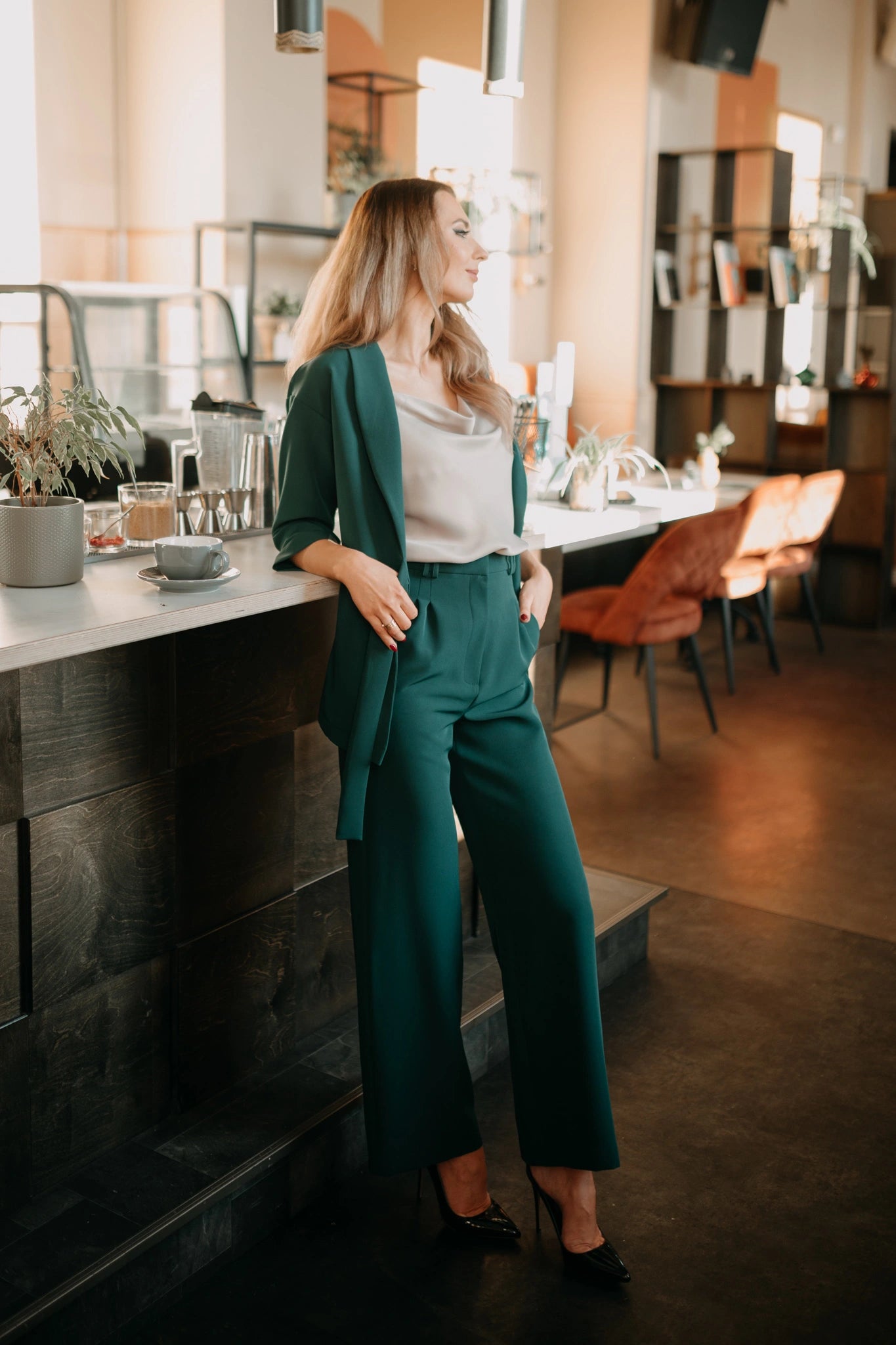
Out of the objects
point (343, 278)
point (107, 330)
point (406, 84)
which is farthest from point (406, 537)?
point (406, 84)

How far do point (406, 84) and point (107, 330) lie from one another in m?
2.10

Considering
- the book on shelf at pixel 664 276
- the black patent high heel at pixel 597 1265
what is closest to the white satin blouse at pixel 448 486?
the black patent high heel at pixel 597 1265

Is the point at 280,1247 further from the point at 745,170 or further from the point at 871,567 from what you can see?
the point at 745,170

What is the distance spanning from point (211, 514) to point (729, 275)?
5582 mm

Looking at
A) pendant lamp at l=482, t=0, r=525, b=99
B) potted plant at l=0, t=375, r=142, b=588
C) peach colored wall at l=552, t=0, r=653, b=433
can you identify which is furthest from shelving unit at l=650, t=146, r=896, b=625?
potted plant at l=0, t=375, r=142, b=588

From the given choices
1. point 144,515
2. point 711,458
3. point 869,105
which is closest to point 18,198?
point 711,458

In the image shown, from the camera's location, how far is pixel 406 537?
205 cm

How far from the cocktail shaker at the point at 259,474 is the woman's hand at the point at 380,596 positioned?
0.68 metres

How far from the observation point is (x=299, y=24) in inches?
99.3

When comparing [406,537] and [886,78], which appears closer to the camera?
[406,537]

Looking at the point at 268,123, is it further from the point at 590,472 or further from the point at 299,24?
the point at 299,24

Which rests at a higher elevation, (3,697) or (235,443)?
(235,443)

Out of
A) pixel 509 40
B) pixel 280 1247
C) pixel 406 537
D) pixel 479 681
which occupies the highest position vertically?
pixel 509 40

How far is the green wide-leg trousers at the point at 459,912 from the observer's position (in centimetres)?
206
